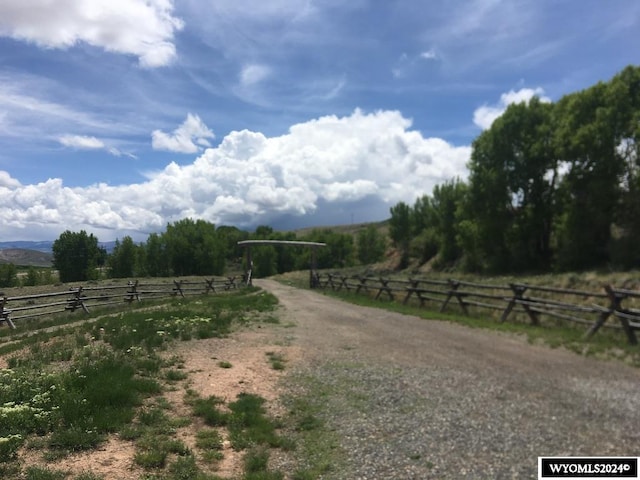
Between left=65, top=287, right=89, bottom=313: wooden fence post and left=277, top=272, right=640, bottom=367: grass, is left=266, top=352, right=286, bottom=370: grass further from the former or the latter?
left=65, top=287, right=89, bottom=313: wooden fence post

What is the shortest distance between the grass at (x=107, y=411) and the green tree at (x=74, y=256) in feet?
297

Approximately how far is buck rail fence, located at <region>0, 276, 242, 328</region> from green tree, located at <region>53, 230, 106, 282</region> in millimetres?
65558

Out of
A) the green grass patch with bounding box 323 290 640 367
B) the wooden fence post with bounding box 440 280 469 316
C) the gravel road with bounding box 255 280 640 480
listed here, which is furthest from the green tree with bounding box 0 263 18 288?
the gravel road with bounding box 255 280 640 480

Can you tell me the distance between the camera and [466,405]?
263 inches

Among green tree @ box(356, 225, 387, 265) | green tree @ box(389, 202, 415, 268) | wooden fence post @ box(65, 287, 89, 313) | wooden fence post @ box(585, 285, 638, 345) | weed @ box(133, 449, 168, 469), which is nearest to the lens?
weed @ box(133, 449, 168, 469)

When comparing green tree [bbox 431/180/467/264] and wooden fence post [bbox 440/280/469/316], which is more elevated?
green tree [bbox 431/180/467/264]

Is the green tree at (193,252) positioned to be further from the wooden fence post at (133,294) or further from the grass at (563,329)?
the grass at (563,329)

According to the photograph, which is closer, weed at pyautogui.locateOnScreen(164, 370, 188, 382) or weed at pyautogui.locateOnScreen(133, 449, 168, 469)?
weed at pyautogui.locateOnScreen(133, 449, 168, 469)

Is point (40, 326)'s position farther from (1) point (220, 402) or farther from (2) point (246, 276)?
(2) point (246, 276)

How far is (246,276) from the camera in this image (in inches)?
1518

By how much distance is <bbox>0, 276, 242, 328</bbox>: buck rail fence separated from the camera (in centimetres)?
1670

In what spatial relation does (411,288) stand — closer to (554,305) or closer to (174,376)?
(554,305)

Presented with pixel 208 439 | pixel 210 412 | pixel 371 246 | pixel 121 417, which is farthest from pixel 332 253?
pixel 208 439

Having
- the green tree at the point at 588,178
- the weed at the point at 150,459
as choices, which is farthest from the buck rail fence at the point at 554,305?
the green tree at the point at 588,178
